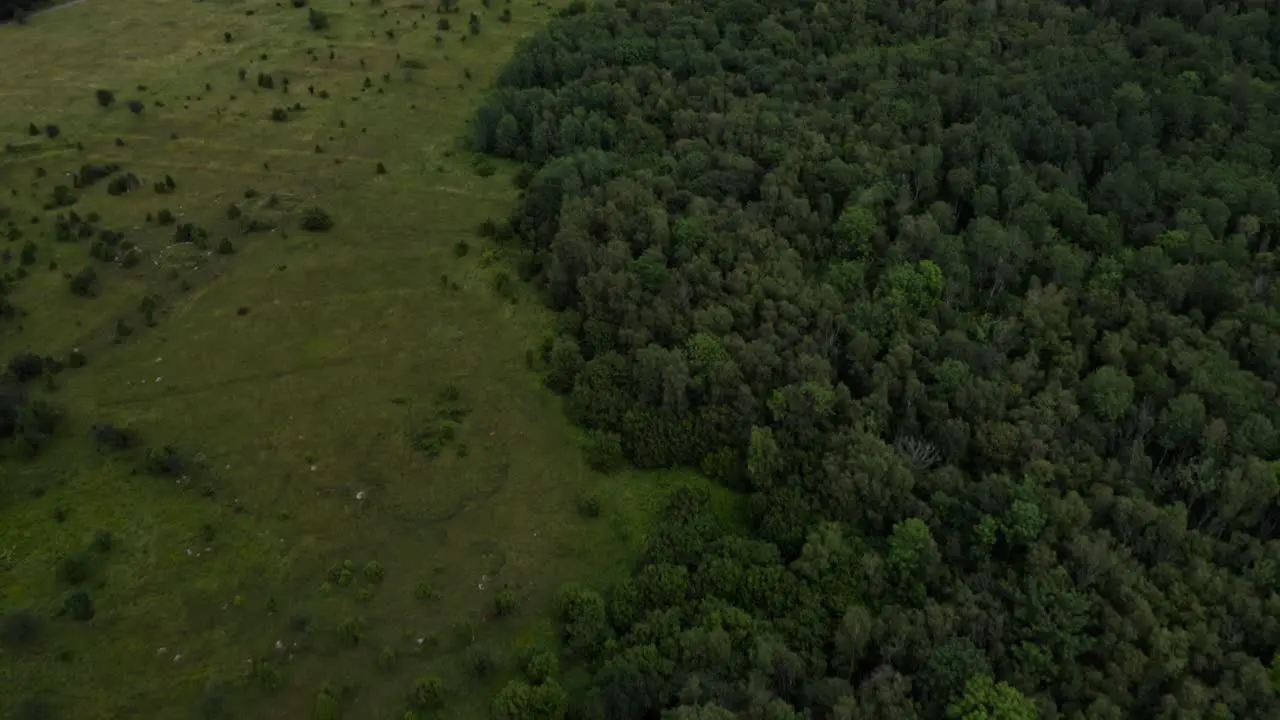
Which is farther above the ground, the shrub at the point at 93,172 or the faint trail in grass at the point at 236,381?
the shrub at the point at 93,172

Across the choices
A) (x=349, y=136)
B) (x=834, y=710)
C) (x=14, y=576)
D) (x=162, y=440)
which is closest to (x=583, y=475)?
(x=834, y=710)

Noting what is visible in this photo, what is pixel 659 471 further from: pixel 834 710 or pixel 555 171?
pixel 555 171

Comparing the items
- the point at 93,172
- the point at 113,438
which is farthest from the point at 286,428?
the point at 93,172

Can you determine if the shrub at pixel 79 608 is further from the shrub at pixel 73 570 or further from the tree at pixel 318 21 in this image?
the tree at pixel 318 21

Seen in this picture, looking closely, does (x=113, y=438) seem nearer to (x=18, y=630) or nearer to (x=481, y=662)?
(x=18, y=630)

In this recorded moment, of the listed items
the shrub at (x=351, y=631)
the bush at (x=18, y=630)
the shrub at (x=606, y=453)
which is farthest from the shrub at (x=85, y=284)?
the shrub at (x=606, y=453)

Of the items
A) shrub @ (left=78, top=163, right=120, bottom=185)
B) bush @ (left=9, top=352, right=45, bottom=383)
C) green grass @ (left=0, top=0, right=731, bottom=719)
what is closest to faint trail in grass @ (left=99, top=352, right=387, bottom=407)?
green grass @ (left=0, top=0, right=731, bottom=719)

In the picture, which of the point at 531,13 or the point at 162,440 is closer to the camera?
the point at 162,440
